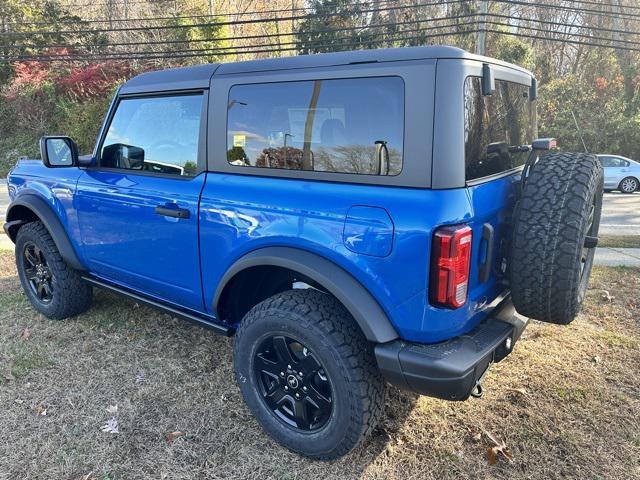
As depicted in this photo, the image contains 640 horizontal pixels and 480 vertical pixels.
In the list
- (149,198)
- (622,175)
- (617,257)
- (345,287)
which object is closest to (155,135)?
(149,198)

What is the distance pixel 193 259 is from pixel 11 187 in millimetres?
2410

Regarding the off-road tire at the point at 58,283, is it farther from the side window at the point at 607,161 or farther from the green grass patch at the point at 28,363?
the side window at the point at 607,161

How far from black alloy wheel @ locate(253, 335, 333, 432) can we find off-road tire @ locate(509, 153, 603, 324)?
41.8 inches

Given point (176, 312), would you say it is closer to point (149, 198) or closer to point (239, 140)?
point (149, 198)

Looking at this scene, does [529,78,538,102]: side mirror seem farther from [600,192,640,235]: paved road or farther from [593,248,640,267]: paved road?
[600,192,640,235]: paved road

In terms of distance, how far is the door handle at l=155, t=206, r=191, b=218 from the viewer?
Result: 108 inches

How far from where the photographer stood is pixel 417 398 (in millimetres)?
2980

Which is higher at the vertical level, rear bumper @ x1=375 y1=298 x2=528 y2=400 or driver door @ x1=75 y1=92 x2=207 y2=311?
driver door @ x1=75 y1=92 x2=207 y2=311

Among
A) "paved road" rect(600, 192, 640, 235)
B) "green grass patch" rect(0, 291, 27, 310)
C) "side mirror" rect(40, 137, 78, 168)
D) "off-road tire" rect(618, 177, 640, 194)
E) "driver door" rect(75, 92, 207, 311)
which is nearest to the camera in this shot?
"driver door" rect(75, 92, 207, 311)

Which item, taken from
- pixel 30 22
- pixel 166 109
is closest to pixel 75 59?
pixel 30 22

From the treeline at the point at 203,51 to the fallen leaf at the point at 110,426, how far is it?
1967 centimetres

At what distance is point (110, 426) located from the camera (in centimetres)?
273

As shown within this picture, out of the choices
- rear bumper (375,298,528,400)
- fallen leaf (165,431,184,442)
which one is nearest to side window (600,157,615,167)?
rear bumper (375,298,528,400)

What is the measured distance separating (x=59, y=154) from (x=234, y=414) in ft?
7.42
